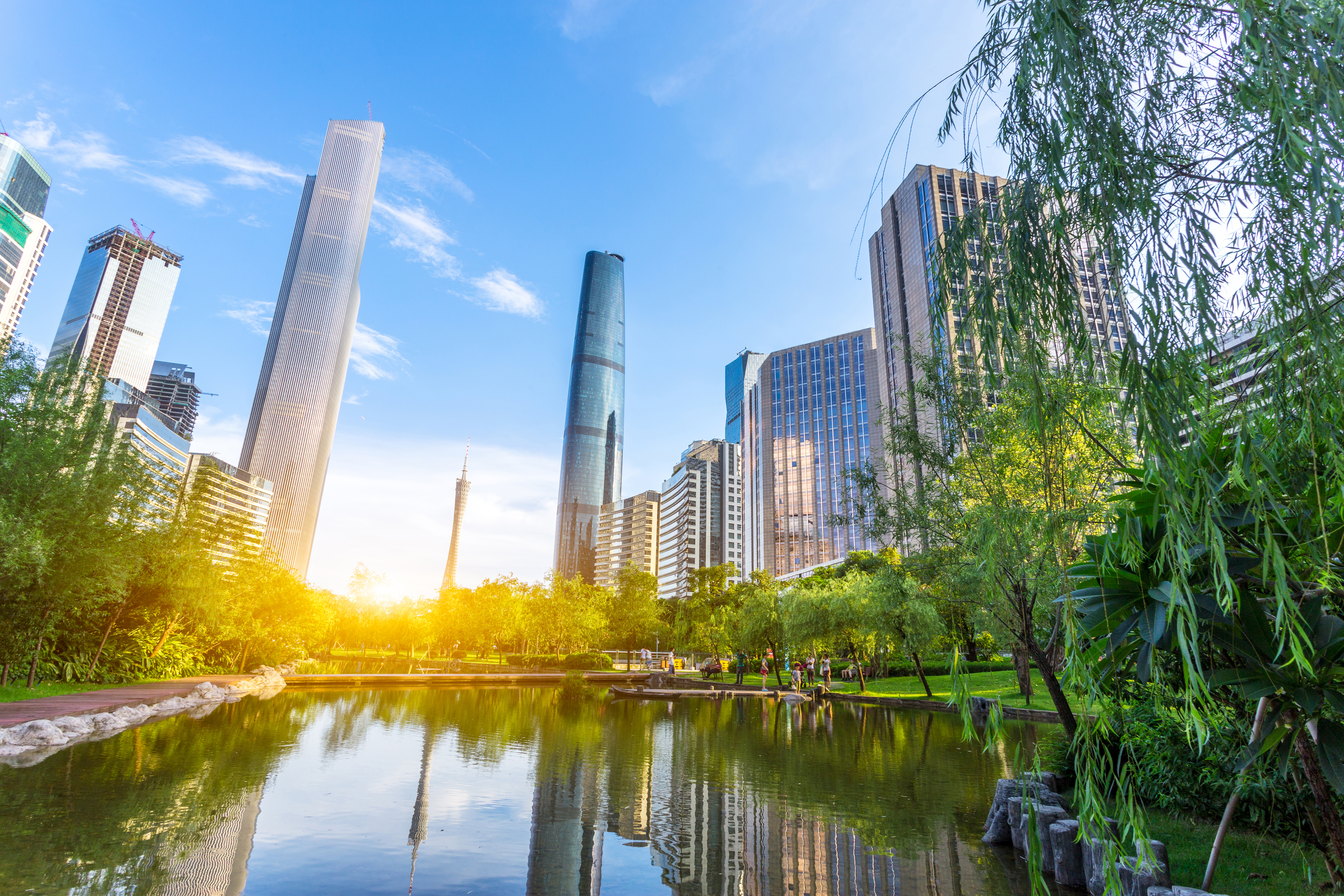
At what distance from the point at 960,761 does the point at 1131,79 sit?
14.5m

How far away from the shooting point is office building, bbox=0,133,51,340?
92.1m

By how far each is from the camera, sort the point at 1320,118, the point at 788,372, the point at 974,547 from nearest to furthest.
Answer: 1. the point at 1320,118
2. the point at 974,547
3. the point at 788,372

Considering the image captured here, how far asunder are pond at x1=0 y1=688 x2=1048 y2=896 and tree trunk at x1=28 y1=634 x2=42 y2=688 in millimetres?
5300

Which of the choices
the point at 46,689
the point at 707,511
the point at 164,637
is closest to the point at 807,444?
the point at 707,511

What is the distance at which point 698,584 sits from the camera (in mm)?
59000

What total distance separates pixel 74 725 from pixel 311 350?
160004 mm

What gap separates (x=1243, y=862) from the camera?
6.54 m

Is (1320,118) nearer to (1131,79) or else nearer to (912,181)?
(1131,79)

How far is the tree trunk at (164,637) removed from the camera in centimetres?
2403

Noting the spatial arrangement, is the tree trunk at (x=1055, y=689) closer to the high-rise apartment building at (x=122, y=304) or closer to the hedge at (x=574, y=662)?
the hedge at (x=574, y=662)

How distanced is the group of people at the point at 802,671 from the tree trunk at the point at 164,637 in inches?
1005

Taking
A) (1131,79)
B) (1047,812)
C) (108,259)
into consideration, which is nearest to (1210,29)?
(1131,79)

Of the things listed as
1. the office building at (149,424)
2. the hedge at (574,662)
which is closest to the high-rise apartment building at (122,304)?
the office building at (149,424)

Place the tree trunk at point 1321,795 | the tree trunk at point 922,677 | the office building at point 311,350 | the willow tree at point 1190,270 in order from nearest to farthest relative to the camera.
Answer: the willow tree at point 1190,270
the tree trunk at point 1321,795
the tree trunk at point 922,677
the office building at point 311,350
